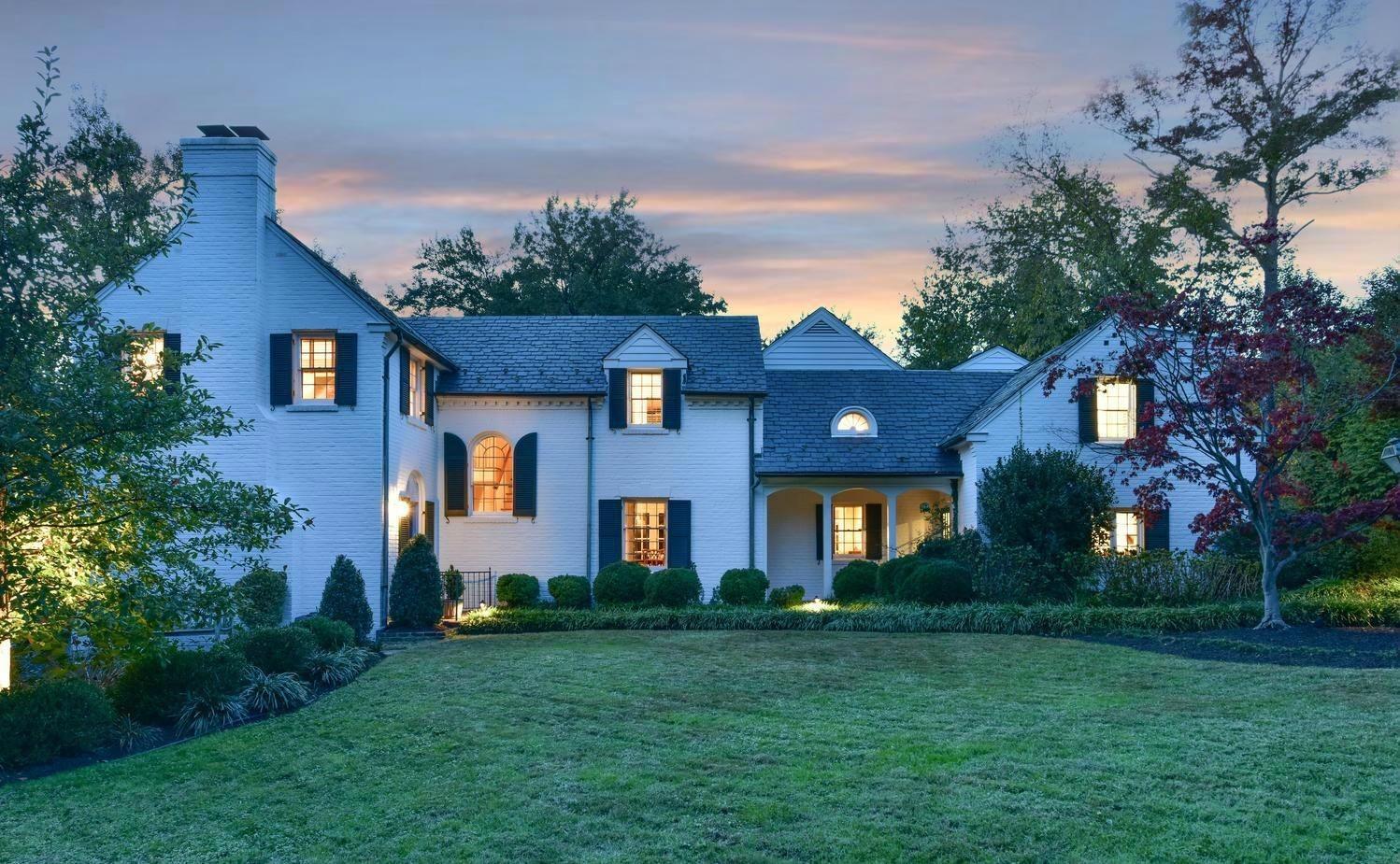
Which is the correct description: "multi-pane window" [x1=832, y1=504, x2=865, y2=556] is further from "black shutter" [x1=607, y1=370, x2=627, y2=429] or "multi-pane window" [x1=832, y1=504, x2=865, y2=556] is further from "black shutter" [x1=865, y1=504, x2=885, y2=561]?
"black shutter" [x1=607, y1=370, x2=627, y2=429]

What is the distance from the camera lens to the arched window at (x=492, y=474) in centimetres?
2292

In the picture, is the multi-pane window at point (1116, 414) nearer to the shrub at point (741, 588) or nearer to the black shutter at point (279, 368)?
the shrub at point (741, 588)

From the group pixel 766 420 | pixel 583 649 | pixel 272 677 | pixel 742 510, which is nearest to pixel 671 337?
pixel 766 420

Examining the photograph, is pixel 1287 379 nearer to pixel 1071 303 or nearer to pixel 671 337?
pixel 671 337

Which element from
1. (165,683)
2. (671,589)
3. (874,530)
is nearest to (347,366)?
(671,589)

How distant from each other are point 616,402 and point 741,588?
4755 mm

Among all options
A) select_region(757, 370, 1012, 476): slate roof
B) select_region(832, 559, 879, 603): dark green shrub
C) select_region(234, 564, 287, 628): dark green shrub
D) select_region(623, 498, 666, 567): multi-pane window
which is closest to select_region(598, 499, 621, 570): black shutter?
select_region(623, 498, 666, 567): multi-pane window

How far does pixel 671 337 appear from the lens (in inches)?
963

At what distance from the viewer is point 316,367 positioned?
19.5 meters

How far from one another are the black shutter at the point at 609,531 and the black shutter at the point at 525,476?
141 cm

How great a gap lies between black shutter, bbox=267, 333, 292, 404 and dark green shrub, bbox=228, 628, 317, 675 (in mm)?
7092

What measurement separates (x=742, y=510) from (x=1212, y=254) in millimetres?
19785

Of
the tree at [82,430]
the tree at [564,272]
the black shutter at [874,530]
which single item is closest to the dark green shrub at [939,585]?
the black shutter at [874,530]

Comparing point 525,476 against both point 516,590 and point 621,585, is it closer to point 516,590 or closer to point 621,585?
point 516,590
